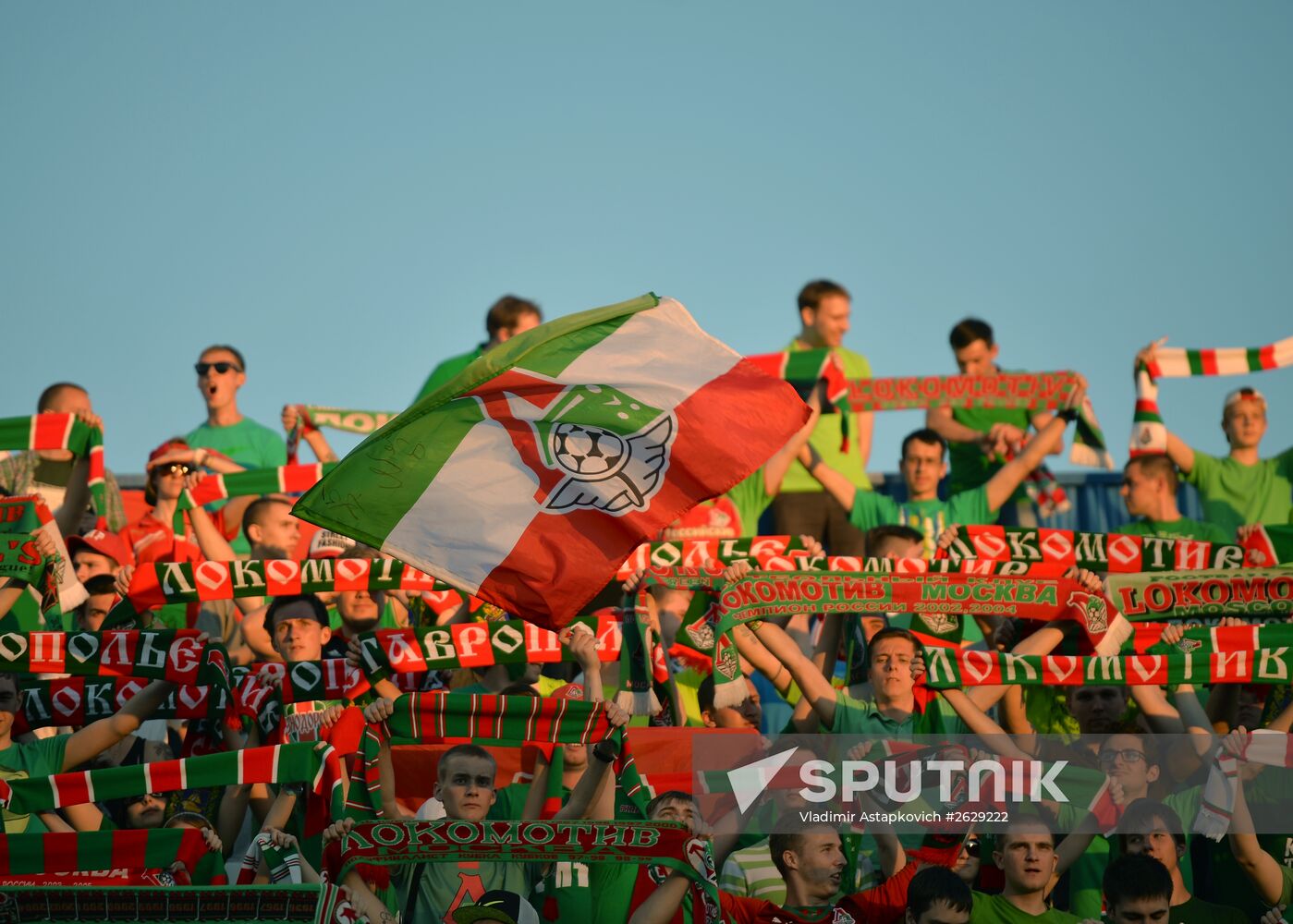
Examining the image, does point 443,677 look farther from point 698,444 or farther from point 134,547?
point 134,547

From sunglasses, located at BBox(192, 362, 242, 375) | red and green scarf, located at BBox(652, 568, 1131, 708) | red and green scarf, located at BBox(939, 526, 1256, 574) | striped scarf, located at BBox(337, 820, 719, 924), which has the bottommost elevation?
striped scarf, located at BBox(337, 820, 719, 924)

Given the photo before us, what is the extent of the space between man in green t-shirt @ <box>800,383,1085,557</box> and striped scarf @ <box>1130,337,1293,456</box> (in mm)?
534

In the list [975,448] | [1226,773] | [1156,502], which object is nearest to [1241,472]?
[1156,502]

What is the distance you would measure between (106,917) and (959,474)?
7285 mm

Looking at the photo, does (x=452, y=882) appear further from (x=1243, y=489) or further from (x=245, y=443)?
(x=1243, y=489)

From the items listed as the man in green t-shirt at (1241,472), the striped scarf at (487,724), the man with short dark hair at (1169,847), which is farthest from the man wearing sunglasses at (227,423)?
the man with short dark hair at (1169,847)

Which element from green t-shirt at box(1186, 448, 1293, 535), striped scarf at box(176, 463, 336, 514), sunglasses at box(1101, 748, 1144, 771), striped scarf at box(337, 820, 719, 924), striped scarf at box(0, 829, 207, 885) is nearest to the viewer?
striped scarf at box(337, 820, 719, 924)

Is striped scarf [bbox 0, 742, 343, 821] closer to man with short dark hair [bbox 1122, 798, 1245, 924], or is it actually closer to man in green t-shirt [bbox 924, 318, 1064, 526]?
man with short dark hair [bbox 1122, 798, 1245, 924]

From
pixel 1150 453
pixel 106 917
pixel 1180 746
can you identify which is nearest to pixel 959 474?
pixel 1150 453

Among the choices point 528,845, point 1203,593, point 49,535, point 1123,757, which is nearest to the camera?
point 528,845

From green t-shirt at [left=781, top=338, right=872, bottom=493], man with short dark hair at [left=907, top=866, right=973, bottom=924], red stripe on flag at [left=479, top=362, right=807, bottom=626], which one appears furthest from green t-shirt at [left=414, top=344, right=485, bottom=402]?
man with short dark hair at [left=907, top=866, right=973, bottom=924]

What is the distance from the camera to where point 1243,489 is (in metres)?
11.7

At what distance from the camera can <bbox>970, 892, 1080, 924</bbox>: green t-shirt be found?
704cm

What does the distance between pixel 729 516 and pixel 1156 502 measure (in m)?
2.75
